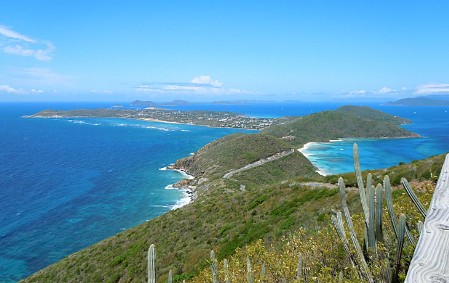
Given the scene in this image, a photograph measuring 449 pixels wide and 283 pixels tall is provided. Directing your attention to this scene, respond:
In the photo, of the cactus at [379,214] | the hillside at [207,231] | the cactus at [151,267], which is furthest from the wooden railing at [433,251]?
the hillside at [207,231]

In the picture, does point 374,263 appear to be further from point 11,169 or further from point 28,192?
point 11,169

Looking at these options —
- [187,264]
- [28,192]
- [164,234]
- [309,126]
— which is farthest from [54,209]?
[309,126]

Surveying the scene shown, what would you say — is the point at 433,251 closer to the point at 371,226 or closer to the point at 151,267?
the point at 371,226

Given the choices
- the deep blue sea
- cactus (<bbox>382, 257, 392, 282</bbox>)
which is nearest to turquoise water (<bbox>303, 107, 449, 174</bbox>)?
the deep blue sea

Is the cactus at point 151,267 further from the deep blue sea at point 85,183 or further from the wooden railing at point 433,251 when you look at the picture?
the deep blue sea at point 85,183

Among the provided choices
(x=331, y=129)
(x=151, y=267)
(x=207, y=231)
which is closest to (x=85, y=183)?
(x=207, y=231)
